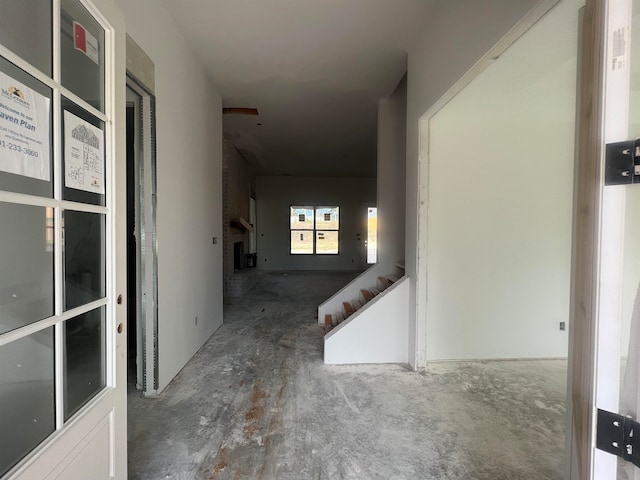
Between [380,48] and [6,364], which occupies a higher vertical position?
[380,48]

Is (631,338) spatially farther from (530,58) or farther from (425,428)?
(530,58)

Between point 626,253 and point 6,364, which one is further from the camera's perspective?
point 6,364

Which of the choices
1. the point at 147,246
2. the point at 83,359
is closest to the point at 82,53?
the point at 83,359

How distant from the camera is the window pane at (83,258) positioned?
3.51ft

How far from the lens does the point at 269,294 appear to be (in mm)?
6414

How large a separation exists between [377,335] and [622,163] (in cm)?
262

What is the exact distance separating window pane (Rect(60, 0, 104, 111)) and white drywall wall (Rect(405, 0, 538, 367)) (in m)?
1.86

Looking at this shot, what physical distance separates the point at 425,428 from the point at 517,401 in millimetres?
930

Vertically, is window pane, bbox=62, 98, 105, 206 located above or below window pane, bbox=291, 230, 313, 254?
above

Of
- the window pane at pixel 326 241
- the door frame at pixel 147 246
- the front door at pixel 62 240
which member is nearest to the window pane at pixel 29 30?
the front door at pixel 62 240

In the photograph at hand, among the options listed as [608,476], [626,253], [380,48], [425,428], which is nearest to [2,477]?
[608,476]

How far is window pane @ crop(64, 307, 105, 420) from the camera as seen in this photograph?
1.06m

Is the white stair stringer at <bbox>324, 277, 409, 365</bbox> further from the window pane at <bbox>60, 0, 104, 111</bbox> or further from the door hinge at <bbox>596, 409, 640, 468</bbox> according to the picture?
the window pane at <bbox>60, 0, 104, 111</bbox>

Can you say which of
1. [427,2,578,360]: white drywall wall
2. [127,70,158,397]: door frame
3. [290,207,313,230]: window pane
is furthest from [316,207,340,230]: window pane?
[127,70,158,397]: door frame
